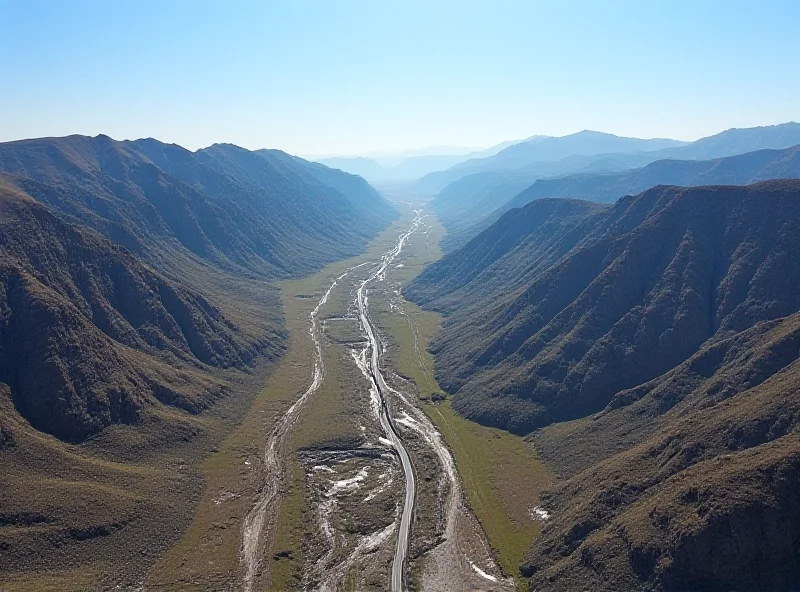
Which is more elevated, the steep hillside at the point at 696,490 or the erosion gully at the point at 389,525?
the steep hillside at the point at 696,490

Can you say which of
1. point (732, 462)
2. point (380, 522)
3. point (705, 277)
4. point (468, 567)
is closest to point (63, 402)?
point (380, 522)

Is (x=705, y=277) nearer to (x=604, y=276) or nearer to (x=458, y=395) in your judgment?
(x=604, y=276)

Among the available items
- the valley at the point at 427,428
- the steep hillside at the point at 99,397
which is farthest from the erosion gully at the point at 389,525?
the steep hillside at the point at 99,397

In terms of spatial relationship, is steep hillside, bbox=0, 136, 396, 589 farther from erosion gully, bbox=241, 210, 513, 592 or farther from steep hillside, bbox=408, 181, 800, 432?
steep hillside, bbox=408, 181, 800, 432

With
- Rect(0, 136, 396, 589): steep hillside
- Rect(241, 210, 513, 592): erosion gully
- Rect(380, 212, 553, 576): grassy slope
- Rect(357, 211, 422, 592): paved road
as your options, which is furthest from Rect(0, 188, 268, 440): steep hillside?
Rect(380, 212, 553, 576): grassy slope

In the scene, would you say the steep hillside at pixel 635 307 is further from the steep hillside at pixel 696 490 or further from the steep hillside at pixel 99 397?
the steep hillside at pixel 99 397

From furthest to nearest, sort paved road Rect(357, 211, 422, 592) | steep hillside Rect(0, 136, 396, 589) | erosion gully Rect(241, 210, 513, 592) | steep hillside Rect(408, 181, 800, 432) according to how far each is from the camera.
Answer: steep hillside Rect(408, 181, 800, 432)
steep hillside Rect(0, 136, 396, 589)
paved road Rect(357, 211, 422, 592)
erosion gully Rect(241, 210, 513, 592)
